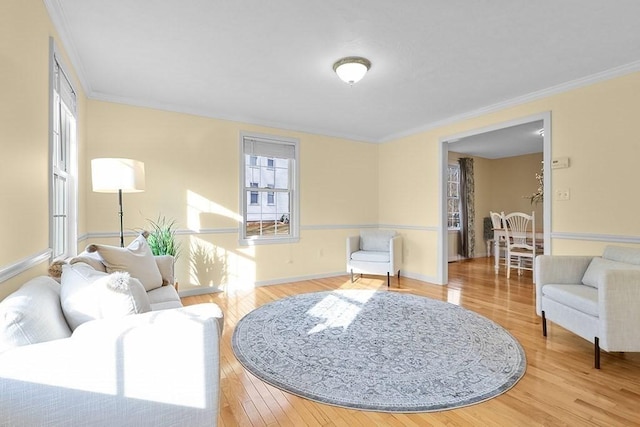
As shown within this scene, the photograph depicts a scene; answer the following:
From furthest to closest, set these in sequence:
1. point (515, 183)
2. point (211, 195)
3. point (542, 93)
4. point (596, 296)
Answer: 1. point (515, 183)
2. point (211, 195)
3. point (542, 93)
4. point (596, 296)

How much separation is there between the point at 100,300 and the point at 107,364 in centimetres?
32

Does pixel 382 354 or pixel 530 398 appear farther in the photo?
pixel 382 354

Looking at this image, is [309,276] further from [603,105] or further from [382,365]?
[603,105]

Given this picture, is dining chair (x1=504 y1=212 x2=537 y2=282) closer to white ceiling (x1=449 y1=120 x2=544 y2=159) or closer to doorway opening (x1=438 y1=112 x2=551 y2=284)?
doorway opening (x1=438 y1=112 x2=551 y2=284)

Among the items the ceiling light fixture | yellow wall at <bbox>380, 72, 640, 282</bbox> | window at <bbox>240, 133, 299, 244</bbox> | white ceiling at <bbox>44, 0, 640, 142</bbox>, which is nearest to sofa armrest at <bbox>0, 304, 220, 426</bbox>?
white ceiling at <bbox>44, 0, 640, 142</bbox>

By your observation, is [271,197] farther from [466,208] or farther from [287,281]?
[466,208]

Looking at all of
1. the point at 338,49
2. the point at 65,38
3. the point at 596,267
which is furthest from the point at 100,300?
the point at 596,267

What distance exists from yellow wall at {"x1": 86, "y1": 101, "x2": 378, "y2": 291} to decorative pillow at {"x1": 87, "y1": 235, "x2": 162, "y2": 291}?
1.46 m

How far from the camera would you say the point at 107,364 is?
1.03 meters

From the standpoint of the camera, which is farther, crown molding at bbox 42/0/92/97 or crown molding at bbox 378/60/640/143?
crown molding at bbox 378/60/640/143

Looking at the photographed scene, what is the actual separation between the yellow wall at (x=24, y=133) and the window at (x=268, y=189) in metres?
2.57

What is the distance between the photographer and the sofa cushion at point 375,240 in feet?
16.2

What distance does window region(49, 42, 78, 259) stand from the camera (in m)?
2.25

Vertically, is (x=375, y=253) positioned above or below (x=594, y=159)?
below
